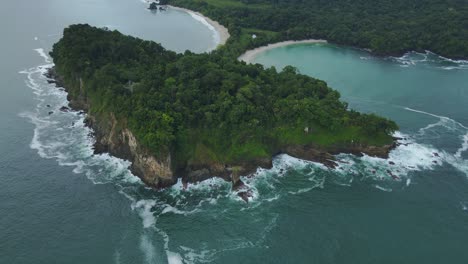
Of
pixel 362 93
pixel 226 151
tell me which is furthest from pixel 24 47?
pixel 362 93

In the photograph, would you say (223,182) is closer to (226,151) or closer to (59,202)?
(226,151)

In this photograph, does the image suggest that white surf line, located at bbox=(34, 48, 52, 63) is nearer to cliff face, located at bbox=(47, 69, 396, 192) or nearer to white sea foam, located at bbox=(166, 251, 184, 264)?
cliff face, located at bbox=(47, 69, 396, 192)

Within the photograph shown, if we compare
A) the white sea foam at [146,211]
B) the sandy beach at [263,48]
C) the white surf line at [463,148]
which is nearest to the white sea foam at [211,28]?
the sandy beach at [263,48]

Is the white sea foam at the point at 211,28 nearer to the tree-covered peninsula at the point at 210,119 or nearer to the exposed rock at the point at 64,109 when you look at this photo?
the tree-covered peninsula at the point at 210,119

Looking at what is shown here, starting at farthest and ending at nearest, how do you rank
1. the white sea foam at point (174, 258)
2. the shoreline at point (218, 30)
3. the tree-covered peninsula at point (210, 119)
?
1. the shoreline at point (218, 30)
2. the tree-covered peninsula at point (210, 119)
3. the white sea foam at point (174, 258)

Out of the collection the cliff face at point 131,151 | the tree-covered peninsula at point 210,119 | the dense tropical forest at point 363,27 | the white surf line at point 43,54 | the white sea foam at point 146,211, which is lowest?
the white sea foam at point 146,211
